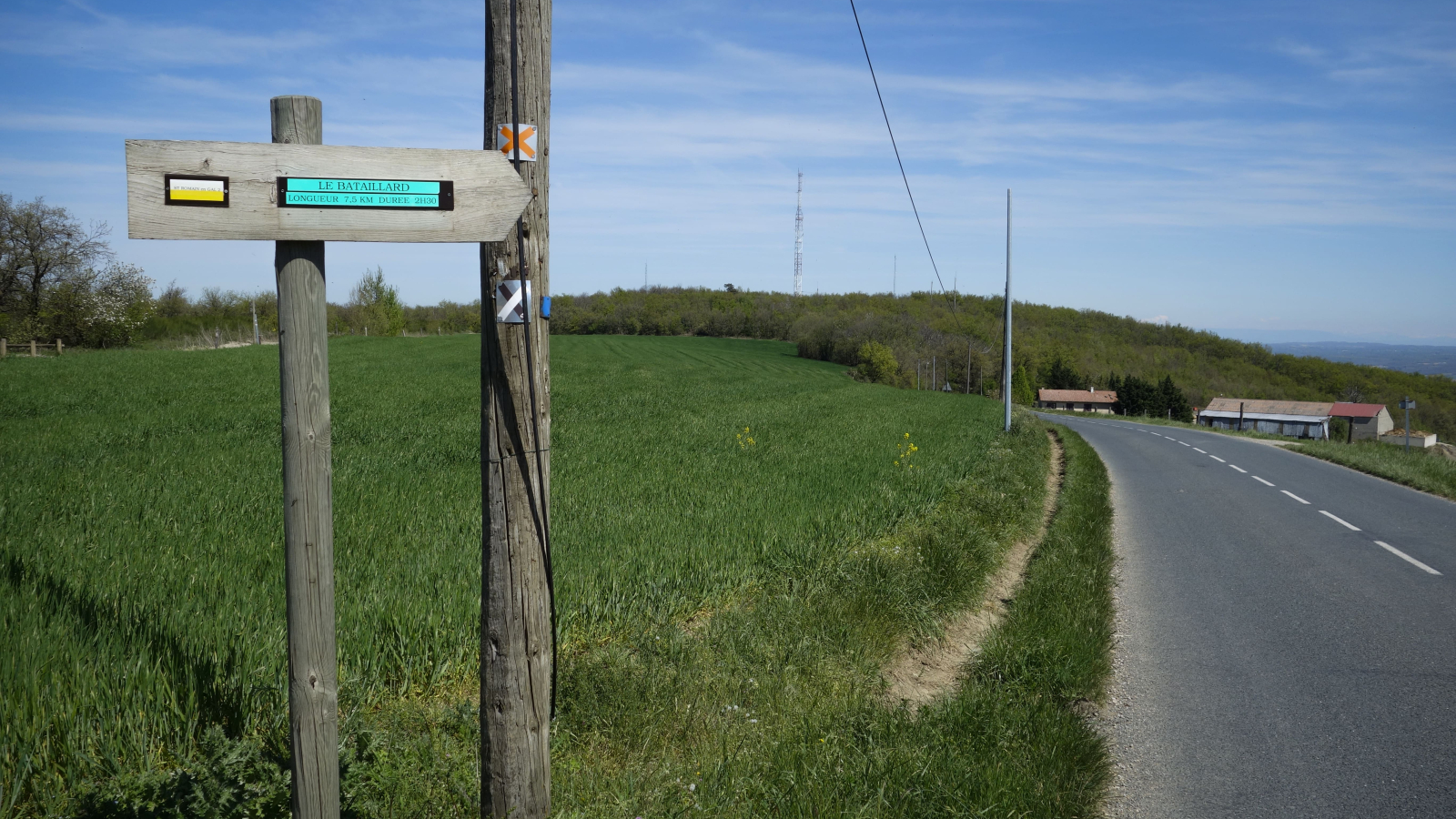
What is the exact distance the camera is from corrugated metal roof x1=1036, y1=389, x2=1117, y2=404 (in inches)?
4638

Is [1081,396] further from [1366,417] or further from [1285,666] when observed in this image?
[1285,666]

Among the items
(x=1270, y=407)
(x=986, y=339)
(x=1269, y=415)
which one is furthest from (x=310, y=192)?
(x=1270, y=407)

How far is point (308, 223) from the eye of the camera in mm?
2480

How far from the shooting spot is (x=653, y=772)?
3652 mm

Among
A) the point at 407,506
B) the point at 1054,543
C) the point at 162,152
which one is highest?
the point at 162,152

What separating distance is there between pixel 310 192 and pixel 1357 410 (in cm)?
13200

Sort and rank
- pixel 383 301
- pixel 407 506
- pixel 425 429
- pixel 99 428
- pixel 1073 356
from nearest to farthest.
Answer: pixel 407 506 < pixel 99 428 < pixel 425 429 < pixel 383 301 < pixel 1073 356

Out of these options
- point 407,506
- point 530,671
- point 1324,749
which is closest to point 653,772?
point 530,671

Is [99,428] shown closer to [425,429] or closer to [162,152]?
[425,429]

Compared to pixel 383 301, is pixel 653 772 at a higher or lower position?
lower

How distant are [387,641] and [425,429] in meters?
12.9

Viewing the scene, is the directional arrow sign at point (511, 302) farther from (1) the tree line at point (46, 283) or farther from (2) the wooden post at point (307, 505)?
(1) the tree line at point (46, 283)

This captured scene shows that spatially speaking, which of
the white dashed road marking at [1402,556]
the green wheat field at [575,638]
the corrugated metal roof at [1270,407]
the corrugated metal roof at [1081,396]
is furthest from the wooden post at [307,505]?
the corrugated metal roof at [1270,407]

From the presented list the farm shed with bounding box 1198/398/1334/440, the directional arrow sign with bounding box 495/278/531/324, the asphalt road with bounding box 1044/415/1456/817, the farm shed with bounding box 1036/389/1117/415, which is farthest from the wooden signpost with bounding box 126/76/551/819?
the farm shed with bounding box 1036/389/1117/415
